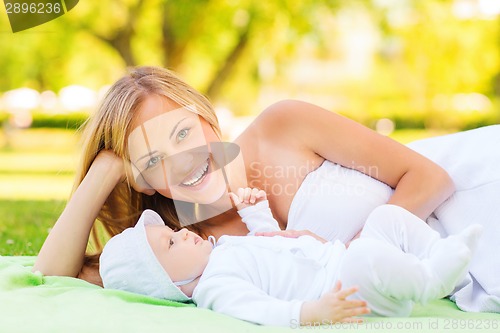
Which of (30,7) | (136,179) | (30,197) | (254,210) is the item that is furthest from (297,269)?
(30,7)

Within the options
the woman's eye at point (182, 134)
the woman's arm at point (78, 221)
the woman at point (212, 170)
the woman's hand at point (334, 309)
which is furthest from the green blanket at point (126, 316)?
the woman's eye at point (182, 134)

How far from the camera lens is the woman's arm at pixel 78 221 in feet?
9.77

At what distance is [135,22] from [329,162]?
14.9 meters

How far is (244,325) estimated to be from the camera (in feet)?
7.34

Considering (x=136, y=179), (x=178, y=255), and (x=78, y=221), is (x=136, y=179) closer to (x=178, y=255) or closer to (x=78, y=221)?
(x=78, y=221)

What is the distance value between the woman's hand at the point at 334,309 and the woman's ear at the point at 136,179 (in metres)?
1.11

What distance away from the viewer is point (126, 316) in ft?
7.56

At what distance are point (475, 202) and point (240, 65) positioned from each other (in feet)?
52.7

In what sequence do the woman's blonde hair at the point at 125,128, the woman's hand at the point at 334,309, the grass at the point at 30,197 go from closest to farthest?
1. the woman's hand at the point at 334,309
2. the woman's blonde hair at the point at 125,128
3. the grass at the point at 30,197

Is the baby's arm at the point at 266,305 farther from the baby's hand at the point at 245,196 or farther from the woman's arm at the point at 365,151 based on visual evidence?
the woman's arm at the point at 365,151

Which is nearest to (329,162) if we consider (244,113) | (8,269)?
(8,269)

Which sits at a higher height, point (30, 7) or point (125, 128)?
point (30, 7)

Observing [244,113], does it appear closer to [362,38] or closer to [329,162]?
[362,38]

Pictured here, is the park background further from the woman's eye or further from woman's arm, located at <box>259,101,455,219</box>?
woman's arm, located at <box>259,101,455,219</box>
